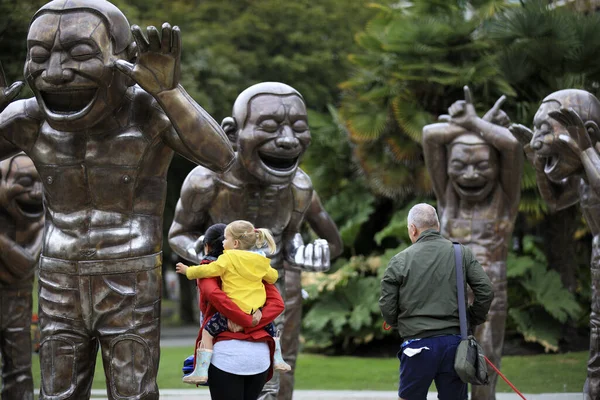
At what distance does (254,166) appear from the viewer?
7090mm

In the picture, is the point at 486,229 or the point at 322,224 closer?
the point at 322,224

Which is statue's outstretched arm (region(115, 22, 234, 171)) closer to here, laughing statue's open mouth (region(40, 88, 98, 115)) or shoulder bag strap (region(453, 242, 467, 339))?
laughing statue's open mouth (region(40, 88, 98, 115))

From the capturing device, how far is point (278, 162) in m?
7.17

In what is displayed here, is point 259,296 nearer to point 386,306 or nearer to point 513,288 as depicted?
point 386,306

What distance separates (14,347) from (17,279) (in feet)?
1.93

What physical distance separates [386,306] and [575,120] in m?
2.75

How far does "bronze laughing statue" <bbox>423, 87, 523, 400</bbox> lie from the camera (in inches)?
342

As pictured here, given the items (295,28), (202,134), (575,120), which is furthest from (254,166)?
(295,28)

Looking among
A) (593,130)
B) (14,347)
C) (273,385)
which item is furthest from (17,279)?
(593,130)

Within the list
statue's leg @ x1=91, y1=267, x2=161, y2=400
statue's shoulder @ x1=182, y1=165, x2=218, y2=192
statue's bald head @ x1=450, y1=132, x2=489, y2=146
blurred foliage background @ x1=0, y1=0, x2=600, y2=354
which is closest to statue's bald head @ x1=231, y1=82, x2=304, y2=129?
statue's shoulder @ x1=182, y1=165, x2=218, y2=192

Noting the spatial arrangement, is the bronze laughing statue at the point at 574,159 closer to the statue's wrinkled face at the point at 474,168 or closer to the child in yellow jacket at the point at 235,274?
the statue's wrinkled face at the point at 474,168

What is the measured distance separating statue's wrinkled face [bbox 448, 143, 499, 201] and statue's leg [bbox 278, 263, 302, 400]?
5.71ft

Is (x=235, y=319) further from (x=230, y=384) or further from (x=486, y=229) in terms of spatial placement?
(x=486, y=229)

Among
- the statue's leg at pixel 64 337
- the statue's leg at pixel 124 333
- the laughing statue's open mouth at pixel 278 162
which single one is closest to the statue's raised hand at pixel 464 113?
the laughing statue's open mouth at pixel 278 162
